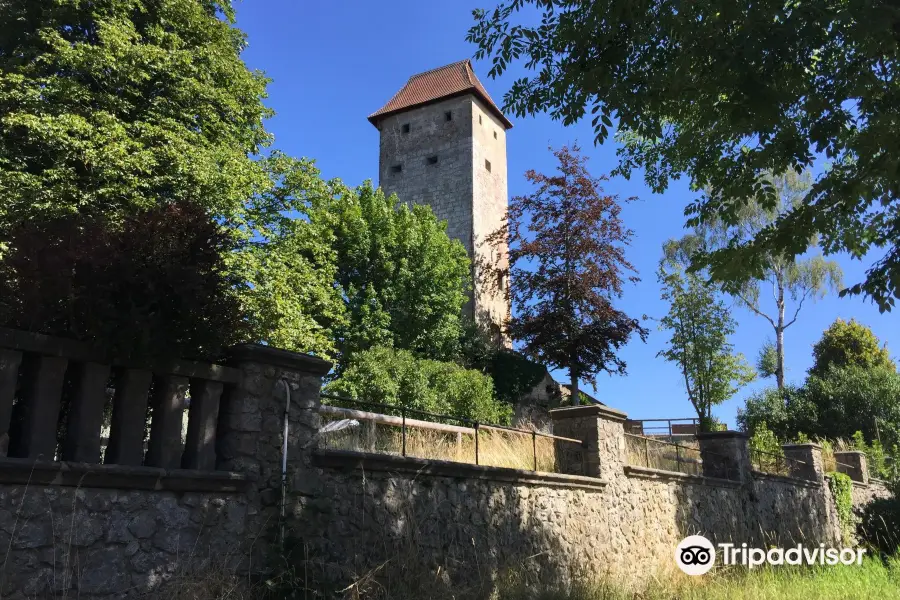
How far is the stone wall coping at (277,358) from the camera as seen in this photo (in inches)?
212

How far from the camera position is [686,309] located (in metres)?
29.5

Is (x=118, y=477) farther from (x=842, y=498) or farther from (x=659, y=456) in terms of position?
(x=842, y=498)

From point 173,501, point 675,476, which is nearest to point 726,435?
point 675,476

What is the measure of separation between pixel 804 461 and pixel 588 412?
9485mm

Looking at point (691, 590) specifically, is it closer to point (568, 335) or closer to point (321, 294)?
point (321, 294)

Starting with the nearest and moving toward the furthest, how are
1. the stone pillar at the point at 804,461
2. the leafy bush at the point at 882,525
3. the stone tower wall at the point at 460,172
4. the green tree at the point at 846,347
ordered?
the leafy bush at the point at 882,525 < the stone pillar at the point at 804,461 < the stone tower wall at the point at 460,172 < the green tree at the point at 846,347

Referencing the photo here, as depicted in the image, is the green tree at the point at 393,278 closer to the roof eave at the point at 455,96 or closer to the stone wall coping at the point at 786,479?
the roof eave at the point at 455,96

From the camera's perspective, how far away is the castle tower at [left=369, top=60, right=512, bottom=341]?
2811 cm

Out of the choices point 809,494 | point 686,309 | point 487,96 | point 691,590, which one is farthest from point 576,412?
point 487,96

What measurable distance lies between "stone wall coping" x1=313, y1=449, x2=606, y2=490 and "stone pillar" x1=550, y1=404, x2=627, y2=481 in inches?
14.7

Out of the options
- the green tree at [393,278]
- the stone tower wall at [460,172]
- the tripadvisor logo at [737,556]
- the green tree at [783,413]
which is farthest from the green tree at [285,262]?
the green tree at [783,413]

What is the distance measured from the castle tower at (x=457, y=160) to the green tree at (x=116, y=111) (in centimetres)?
1395

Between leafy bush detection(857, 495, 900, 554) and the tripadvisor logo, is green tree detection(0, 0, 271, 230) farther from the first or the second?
leafy bush detection(857, 495, 900, 554)

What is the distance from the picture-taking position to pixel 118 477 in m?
4.43
